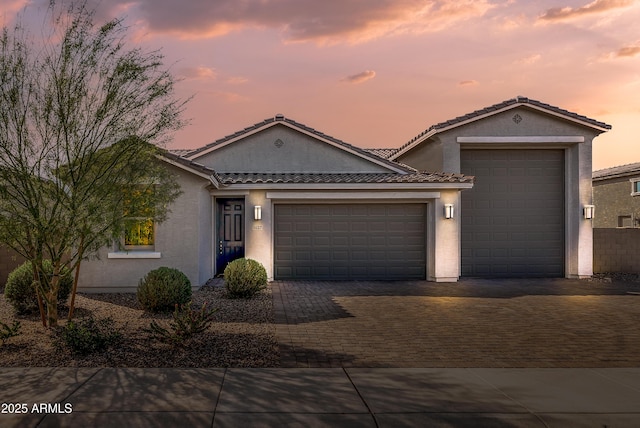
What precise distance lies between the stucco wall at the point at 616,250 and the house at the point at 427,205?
4.91 ft

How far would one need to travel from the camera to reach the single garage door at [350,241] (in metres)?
16.1

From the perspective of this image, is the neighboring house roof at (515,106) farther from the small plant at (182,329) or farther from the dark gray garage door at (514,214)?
the small plant at (182,329)

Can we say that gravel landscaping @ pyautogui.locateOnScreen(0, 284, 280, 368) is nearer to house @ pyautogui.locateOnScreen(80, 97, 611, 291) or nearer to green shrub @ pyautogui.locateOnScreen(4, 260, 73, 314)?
green shrub @ pyautogui.locateOnScreen(4, 260, 73, 314)

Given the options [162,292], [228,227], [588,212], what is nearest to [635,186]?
[588,212]

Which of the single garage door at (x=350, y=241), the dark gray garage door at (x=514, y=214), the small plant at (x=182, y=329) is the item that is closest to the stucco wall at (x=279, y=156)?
the single garage door at (x=350, y=241)

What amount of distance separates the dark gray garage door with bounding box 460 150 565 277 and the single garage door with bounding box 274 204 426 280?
2.26m

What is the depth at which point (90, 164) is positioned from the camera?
8.38 m

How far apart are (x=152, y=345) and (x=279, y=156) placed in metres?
11.8

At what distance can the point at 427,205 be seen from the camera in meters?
16.2

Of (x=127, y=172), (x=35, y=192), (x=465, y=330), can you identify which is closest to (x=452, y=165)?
(x=465, y=330)

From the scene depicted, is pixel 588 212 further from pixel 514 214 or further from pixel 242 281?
pixel 242 281

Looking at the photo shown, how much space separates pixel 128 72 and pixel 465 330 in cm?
→ 766

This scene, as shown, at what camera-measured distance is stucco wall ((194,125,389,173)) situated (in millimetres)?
18375

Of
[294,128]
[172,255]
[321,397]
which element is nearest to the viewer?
[321,397]
